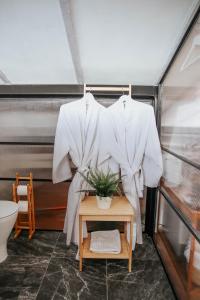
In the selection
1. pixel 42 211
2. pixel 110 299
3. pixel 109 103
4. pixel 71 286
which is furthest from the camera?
pixel 42 211

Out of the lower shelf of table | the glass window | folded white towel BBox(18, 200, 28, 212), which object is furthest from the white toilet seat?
the glass window

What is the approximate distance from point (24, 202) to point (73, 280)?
3.14 feet

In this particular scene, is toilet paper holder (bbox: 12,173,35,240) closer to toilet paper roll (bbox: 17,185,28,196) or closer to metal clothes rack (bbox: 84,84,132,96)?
toilet paper roll (bbox: 17,185,28,196)

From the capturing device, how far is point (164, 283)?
1700 millimetres

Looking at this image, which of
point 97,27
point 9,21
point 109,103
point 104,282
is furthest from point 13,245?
point 97,27

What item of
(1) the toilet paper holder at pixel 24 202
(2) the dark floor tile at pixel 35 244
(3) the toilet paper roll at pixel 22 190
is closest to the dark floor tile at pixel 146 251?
(2) the dark floor tile at pixel 35 244

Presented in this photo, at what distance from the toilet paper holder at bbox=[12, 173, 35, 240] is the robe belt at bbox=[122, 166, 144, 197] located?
1.08 meters

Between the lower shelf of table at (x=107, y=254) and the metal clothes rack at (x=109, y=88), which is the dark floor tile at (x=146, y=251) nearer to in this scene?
the lower shelf of table at (x=107, y=254)

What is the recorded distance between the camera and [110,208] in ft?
6.07

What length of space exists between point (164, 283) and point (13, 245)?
153 cm

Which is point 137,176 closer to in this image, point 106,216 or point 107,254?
point 106,216

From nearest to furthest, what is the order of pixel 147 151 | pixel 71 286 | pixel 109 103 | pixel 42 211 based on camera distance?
1. pixel 71 286
2. pixel 147 151
3. pixel 109 103
4. pixel 42 211

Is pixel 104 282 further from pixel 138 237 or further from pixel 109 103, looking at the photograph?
pixel 109 103

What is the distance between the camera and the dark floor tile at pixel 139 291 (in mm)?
1564
